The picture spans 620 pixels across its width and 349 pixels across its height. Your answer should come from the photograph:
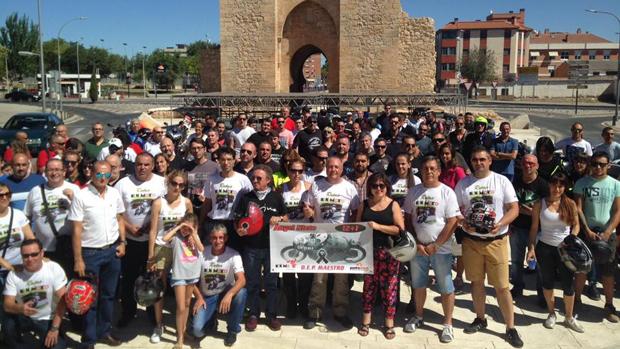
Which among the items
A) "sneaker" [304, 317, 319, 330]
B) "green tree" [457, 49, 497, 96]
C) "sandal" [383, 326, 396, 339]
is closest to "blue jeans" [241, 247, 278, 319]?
"sneaker" [304, 317, 319, 330]

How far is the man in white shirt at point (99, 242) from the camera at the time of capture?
494 centimetres

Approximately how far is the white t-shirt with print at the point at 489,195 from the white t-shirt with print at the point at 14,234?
13.8 feet

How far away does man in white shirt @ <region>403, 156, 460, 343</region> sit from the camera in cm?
521

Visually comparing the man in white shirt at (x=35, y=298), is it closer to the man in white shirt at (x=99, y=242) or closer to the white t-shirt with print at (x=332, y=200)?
the man in white shirt at (x=99, y=242)

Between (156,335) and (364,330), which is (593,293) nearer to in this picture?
(364,330)

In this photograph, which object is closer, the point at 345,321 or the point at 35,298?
the point at 35,298

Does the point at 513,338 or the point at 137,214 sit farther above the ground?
the point at 137,214

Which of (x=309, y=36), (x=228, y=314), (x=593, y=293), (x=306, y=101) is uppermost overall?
(x=309, y=36)

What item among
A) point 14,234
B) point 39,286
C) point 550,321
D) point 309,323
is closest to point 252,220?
point 309,323

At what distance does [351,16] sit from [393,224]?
25.0 m

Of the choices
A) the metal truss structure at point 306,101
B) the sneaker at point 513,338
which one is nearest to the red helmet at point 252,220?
the sneaker at point 513,338

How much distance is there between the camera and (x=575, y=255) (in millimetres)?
5332

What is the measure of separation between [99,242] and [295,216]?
6.47ft

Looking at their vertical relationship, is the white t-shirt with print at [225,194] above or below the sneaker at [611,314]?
above
